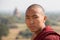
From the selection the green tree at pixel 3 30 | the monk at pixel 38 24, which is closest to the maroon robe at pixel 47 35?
the monk at pixel 38 24

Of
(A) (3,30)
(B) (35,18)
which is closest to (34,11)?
(B) (35,18)

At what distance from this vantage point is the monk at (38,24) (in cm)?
73

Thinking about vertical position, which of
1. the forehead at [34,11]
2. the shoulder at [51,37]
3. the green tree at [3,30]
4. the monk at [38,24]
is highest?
the forehead at [34,11]

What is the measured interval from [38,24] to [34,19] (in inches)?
1.1

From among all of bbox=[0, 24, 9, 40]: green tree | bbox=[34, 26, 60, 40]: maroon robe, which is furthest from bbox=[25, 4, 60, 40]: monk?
bbox=[0, 24, 9, 40]: green tree

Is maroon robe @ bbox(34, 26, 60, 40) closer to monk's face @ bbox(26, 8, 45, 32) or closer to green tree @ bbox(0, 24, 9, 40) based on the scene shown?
monk's face @ bbox(26, 8, 45, 32)

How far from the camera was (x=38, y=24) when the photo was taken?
2.48 feet

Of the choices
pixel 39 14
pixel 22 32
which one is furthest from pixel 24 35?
pixel 39 14

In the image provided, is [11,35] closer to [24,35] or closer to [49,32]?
[24,35]

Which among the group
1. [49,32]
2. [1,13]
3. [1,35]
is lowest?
[1,35]

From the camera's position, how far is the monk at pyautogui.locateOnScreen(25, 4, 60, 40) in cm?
73

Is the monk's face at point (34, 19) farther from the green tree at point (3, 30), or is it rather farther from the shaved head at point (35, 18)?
the green tree at point (3, 30)

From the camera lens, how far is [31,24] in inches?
29.0

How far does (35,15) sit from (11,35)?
3.62 meters
